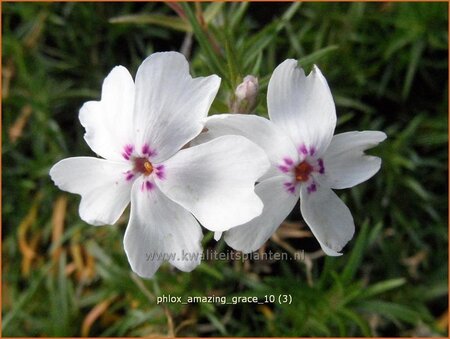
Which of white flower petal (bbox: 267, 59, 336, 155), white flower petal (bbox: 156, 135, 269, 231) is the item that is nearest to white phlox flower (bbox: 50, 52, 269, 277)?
white flower petal (bbox: 156, 135, 269, 231)

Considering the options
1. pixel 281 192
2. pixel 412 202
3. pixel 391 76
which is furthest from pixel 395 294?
pixel 281 192

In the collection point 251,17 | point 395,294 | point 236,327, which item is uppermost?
point 251,17

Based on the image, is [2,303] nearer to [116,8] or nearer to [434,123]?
[116,8]

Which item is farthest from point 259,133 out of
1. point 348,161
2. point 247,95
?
point 348,161

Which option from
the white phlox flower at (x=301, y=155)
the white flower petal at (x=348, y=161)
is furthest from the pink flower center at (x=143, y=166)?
the white flower petal at (x=348, y=161)

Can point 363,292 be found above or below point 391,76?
below

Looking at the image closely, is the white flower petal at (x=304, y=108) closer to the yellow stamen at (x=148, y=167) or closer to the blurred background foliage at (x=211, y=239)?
the yellow stamen at (x=148, y=167)

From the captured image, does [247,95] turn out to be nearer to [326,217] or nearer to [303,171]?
[303,171]

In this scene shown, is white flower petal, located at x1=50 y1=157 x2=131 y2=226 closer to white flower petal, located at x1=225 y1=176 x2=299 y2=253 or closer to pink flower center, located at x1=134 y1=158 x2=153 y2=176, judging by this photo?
pink flower center, located at x1=134 y1=158 x2=153 y2=176
